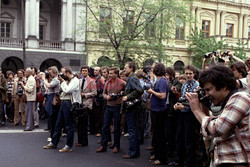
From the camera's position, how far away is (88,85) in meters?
8.17

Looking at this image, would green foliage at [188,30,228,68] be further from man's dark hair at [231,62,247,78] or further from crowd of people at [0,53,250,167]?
man's dark hair at [231,62,247,78]

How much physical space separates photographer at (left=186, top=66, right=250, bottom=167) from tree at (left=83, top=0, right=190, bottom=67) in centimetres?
1635

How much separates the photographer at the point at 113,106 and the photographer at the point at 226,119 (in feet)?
15.2

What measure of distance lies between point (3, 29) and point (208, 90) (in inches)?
1122

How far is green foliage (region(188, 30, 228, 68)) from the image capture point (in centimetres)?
2825

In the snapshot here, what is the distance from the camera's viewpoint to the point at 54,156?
6.77 meters

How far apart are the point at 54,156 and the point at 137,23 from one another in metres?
14.5

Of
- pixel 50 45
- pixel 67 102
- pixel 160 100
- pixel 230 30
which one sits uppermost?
pixel 230 30

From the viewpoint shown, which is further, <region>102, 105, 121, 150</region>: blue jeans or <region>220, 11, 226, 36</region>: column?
<region>220, 11, 226, 36</region>: column

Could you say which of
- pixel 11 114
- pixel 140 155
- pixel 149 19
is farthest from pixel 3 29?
pixel 140 155

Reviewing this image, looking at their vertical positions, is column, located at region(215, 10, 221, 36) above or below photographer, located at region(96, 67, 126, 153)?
above

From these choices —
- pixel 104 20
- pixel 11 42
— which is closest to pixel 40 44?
pixel 11 42

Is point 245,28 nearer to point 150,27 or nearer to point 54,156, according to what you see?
point 150,27

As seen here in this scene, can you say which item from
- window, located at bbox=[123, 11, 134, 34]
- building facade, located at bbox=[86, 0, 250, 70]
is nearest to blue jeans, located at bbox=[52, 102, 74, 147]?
window, located at bbox=[123, 11, 134, 34]
